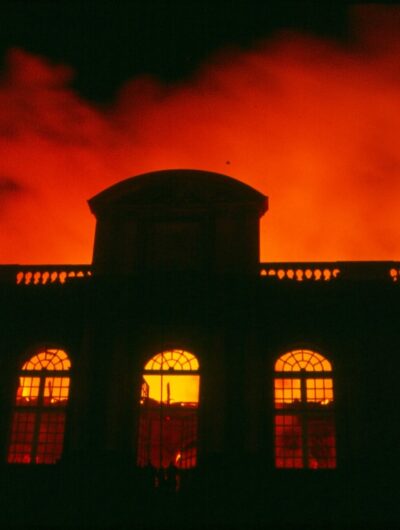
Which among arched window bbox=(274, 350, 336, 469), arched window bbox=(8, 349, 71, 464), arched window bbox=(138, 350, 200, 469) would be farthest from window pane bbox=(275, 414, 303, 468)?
arched window bbox=(8, 349, 71, 464)

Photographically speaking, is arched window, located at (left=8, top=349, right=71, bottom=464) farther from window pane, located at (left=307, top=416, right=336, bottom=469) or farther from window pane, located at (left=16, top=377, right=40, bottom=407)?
window pane, located at (left=307, top=416, right=336, bottom=469)

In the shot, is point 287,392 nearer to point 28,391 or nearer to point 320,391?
point 320,391

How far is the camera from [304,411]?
696 inches

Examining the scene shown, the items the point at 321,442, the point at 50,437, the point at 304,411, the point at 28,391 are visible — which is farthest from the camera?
the point at 28,391

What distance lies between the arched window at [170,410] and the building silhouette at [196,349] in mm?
37

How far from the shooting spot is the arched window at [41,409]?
18.0m

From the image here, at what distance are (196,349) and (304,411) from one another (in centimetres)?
332

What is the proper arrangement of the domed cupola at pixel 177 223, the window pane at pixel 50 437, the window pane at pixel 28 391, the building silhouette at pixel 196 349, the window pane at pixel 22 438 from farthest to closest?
the domed cupola at pixel 177 223, the window pane at pixel 28 391, the window pane at pixel 22 438, the window pane at pixel 50 437, the building silhouette at pixel 196 349

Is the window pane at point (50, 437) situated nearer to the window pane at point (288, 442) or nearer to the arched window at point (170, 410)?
the arched window at point (170, 410)

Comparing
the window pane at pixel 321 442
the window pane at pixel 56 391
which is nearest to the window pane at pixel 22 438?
the window pane at pixel 56 391

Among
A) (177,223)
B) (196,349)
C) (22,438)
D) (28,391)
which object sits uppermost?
(177,223)

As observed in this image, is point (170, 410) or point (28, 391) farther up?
point (28, 391)

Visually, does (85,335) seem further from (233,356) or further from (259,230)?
(259,230)

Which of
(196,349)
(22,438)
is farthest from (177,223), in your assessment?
(22,438)
